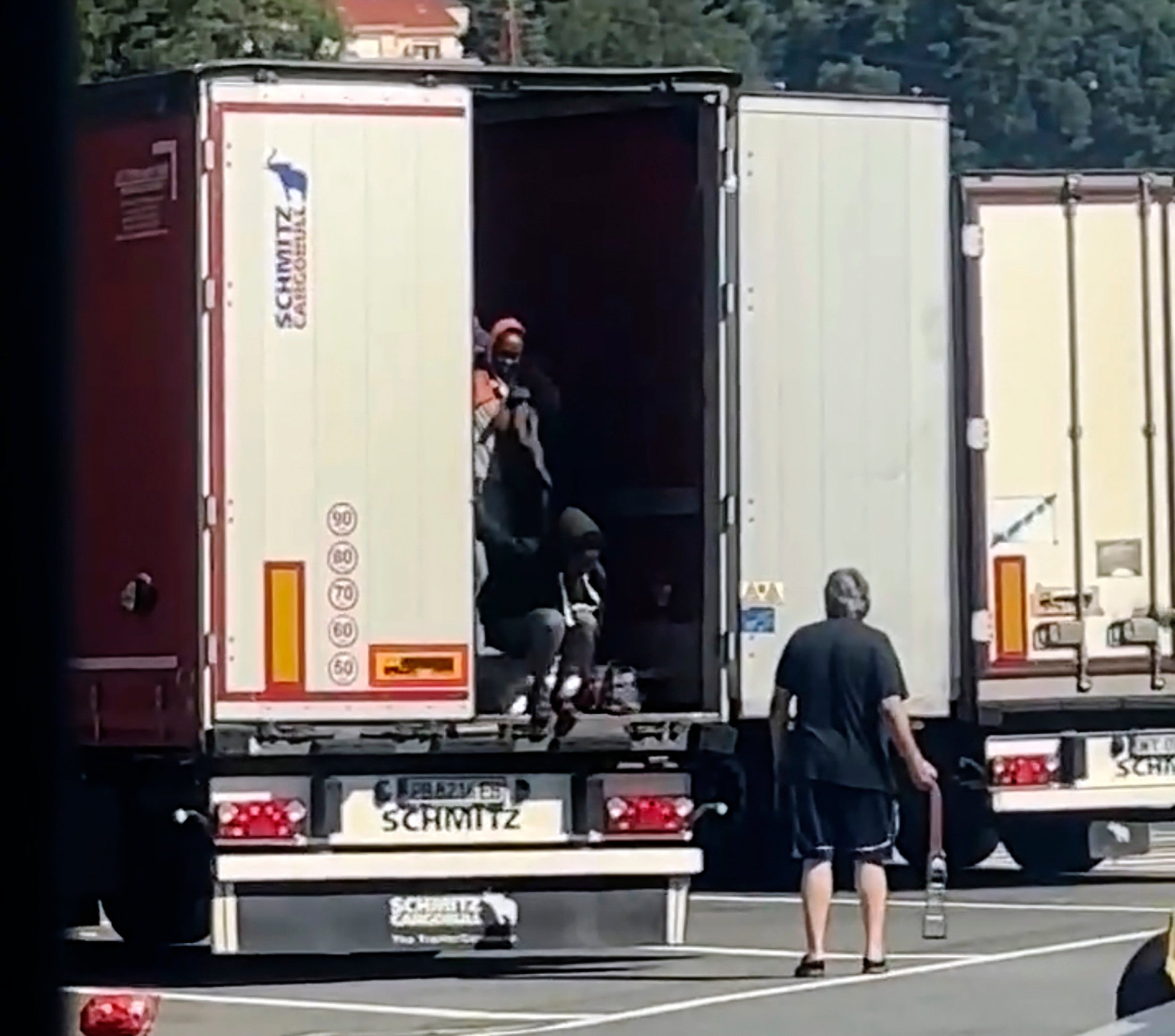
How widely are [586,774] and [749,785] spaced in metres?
4.21

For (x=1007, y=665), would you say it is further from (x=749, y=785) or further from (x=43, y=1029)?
(x=43, y=1029)

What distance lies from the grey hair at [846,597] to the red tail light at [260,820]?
233 cm

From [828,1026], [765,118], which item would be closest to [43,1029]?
[828,1026]

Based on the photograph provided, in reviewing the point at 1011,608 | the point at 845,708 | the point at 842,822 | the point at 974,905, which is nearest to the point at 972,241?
the point at 1011,608

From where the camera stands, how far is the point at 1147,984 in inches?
396

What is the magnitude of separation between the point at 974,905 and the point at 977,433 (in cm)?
225

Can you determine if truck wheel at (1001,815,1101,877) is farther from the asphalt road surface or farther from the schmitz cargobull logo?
the schmitz cargobull logo

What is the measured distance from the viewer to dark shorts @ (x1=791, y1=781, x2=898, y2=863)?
47.4ft

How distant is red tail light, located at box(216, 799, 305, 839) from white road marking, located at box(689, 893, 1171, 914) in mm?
4864

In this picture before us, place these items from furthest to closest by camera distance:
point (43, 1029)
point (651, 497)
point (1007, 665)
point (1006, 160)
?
point (1006, 160) → point (1007, 665) → point (651, 497) → point (43, 1029)

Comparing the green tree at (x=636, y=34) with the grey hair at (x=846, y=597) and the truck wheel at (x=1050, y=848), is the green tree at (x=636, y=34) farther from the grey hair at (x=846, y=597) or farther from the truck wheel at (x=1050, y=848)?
the grey hair at (x=846, y=597)

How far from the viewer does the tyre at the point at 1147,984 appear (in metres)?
9.91

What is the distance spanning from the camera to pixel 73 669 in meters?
6.86

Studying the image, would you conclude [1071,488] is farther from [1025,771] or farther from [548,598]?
[548,598]
